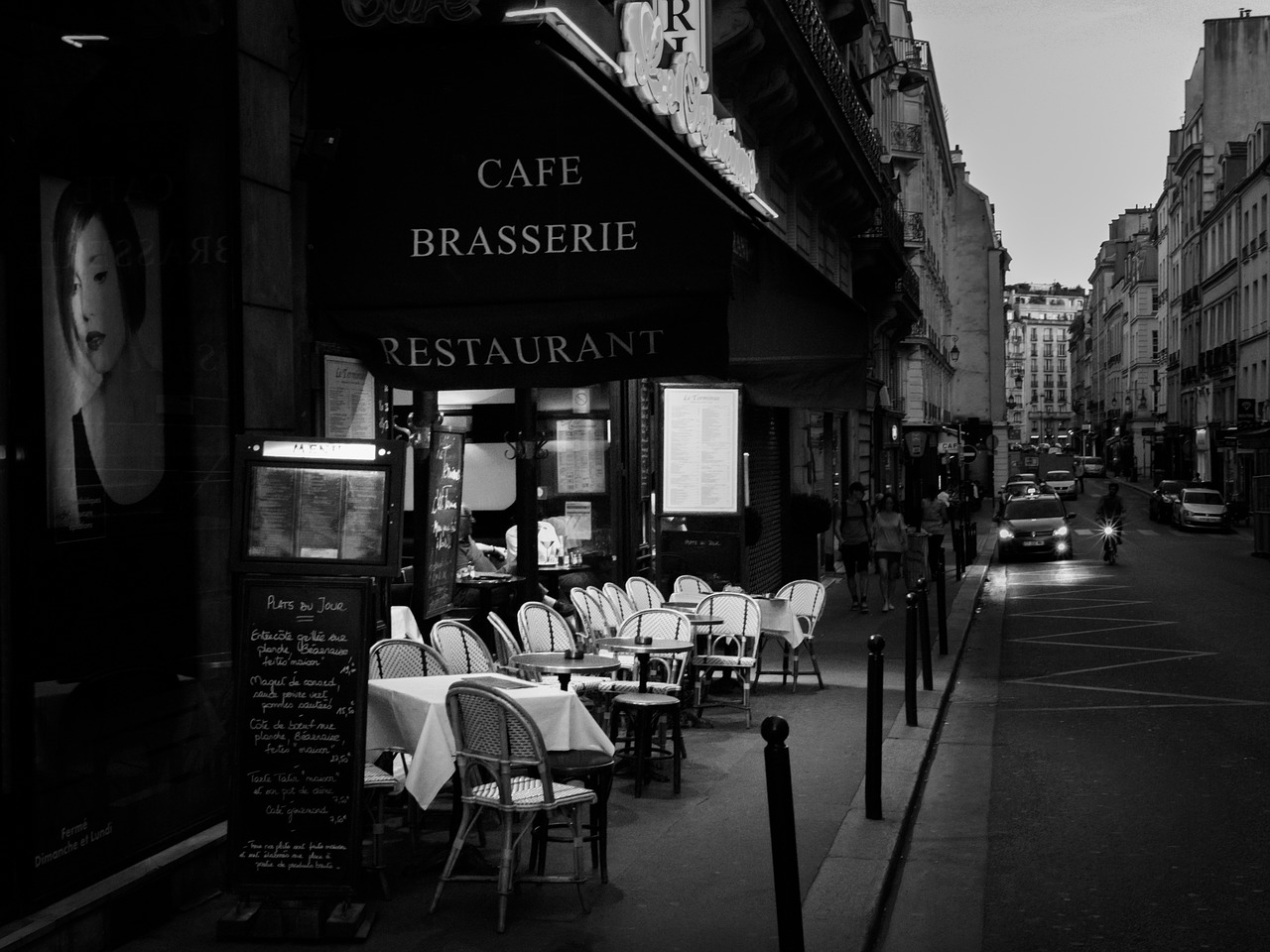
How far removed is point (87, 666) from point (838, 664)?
1002 centimetres

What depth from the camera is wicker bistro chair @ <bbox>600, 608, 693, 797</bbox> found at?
28.8ft

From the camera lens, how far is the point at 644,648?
9766mm

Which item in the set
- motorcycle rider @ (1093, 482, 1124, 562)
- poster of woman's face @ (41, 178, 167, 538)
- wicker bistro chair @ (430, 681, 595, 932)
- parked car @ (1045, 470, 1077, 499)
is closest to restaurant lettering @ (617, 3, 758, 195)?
poster of woman's face @ (41, 178, 167, 538)

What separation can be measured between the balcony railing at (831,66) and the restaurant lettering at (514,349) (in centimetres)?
1211

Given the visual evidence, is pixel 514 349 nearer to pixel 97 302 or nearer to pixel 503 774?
pixel 97 302

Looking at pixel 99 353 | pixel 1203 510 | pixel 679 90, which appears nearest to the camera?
pixel 99 353

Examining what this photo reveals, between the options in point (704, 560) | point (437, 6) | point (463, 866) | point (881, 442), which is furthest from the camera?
point (881, 442)

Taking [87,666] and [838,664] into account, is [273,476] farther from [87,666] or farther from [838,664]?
[838,664]

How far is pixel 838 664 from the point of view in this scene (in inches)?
593

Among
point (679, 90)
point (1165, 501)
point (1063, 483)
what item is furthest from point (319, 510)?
point (1063, 483)

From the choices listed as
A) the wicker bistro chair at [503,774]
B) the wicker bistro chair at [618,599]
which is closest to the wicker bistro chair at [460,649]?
the wicker bistro chair at [503,774]

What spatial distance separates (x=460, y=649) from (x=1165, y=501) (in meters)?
47.4

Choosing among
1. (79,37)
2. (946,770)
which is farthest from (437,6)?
(946,770)

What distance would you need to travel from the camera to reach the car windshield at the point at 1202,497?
45.6 meters
